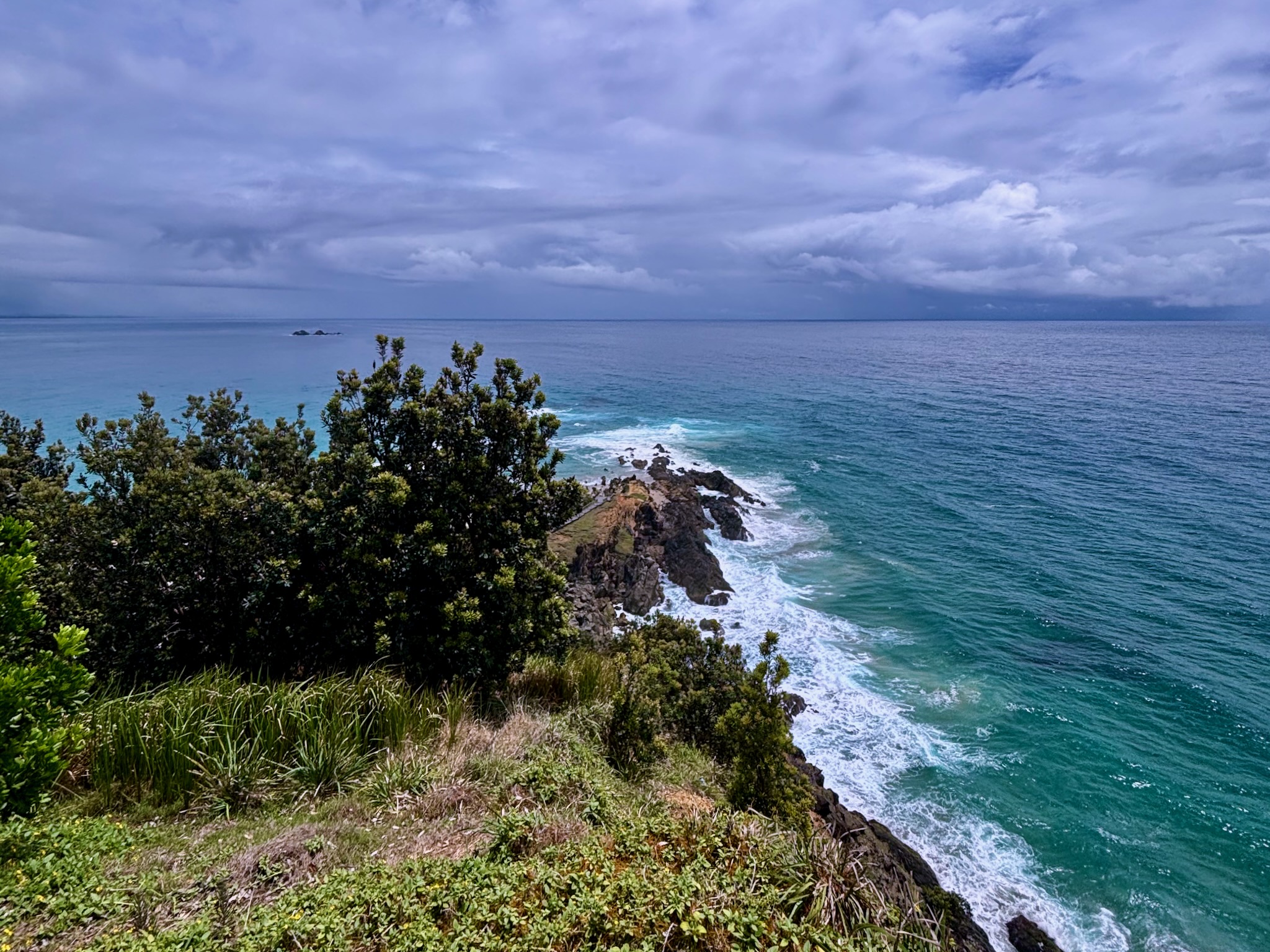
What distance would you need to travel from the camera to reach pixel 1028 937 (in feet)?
48.5

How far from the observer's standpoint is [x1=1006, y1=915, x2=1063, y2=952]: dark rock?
47.7 ft

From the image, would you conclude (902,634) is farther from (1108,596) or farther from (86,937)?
(86,937)

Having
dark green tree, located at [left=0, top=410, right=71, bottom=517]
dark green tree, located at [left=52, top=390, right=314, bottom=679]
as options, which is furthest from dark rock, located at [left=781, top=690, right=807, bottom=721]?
dark green tree, located at [left=0, top=410, right=71, bottom=517]

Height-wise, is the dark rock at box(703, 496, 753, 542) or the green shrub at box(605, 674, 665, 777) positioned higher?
the green shrub at box(605, 674, 665, 777)

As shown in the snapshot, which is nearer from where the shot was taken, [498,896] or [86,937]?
[86,937]

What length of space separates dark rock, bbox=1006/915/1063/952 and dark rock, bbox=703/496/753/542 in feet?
77.8

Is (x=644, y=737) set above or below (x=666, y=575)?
above

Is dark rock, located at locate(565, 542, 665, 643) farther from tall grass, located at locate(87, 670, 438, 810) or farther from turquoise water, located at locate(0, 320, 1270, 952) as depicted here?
tall grass, located at locate(87, 670, 438, 810)

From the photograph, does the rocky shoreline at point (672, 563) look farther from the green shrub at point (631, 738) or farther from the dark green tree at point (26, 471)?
the dark green tree at point (26, 471)

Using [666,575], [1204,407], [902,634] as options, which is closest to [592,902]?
[902,634]

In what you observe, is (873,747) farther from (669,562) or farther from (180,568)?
(180,568)

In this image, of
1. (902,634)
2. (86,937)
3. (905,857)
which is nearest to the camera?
(86,937)

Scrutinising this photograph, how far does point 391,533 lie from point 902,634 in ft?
76.7

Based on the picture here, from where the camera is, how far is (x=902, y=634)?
27172mm
